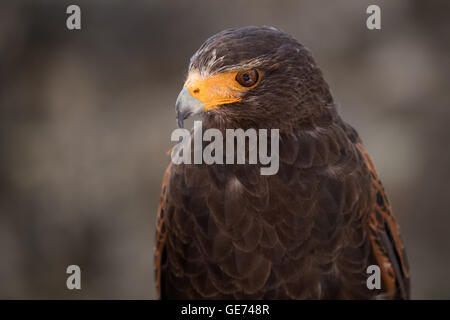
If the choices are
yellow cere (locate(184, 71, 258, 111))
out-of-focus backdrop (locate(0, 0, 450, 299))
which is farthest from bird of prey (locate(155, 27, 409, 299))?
out-of-focus backdrop (locate(0, 0, 450, 299))

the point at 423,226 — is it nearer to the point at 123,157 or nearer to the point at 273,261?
the point at 123,157

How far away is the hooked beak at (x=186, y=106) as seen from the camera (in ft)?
6.41

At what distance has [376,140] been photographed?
5.02 m

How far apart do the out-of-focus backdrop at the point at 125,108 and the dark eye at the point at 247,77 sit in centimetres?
273

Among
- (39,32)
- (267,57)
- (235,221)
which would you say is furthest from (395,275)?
(39,32)

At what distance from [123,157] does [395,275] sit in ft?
9.69

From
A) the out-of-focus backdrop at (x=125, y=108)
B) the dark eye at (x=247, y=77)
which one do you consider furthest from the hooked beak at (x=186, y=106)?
the out-of-focus backdrop at (x=125, y=108)

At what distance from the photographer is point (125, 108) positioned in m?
4.81

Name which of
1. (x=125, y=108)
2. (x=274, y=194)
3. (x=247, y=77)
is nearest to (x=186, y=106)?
(x=247, y=77)

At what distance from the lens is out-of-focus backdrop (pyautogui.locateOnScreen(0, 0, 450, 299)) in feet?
15.1
